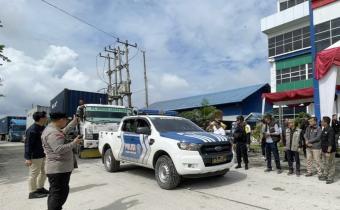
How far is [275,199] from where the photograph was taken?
6602 mm

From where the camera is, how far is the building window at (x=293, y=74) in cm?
3198

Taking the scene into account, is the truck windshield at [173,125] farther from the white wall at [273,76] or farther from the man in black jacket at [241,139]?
the white wall at [273,76]

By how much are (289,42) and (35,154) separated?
3109 cm

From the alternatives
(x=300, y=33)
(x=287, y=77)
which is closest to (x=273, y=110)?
(x=287, y=77)

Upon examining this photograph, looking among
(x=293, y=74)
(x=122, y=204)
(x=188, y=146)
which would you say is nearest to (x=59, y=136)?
(x=122, y=204)

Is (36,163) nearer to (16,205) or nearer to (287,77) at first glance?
(16,205)

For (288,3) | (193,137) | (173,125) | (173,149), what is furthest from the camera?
(288,3)

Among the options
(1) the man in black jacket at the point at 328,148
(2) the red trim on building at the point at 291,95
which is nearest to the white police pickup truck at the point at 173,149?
(1) the man in black jacket at the point at 328,148

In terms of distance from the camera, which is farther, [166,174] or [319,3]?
[319,3]

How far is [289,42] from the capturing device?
110ft

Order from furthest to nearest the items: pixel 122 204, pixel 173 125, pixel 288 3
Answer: pixel 288 3 → pixel 173 125 → pixel 122 204

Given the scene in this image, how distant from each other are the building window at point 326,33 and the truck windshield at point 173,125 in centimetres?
1309

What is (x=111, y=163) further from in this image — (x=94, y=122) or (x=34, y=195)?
(x=94, y=122)

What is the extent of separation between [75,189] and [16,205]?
1628 millimetres
